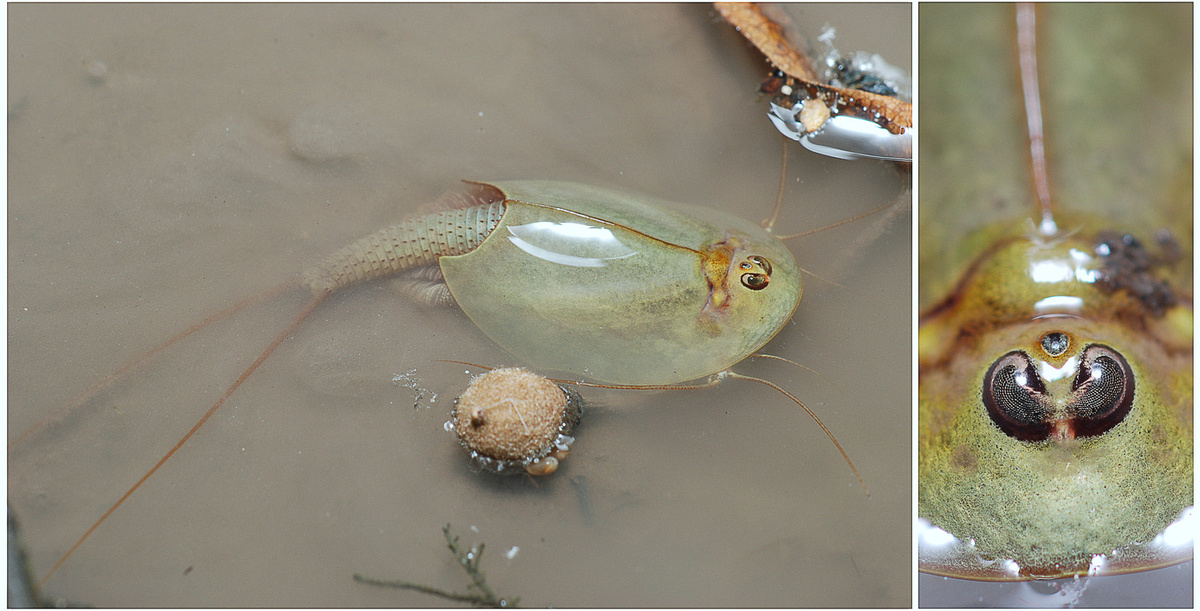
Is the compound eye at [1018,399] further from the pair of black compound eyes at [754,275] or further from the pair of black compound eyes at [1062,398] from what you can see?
the pair of black compound eyes at [754,275]

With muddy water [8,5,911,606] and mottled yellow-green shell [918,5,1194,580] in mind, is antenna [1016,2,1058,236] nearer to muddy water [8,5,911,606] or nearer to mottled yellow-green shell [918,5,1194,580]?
mottled yellow-green shell [918,5,1194,580]

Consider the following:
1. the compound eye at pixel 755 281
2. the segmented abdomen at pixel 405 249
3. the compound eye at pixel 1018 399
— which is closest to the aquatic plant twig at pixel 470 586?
the segmented abdomen at pixel 405 249

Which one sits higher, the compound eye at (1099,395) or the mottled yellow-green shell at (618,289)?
the mottled yellow-green shell at (618,289)

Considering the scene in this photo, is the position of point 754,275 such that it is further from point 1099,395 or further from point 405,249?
point 405,249

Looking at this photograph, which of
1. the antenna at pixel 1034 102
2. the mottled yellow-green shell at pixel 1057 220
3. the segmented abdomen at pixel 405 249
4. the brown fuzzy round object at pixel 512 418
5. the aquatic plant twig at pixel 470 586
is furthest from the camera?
the segmented abdomen at pixel 405 249

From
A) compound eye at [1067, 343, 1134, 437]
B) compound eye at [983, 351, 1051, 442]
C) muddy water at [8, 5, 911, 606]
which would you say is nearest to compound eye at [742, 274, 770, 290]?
muddy water at [8, 5, 911, 606]

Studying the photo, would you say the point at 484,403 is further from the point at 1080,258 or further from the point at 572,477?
the point at 1080,258

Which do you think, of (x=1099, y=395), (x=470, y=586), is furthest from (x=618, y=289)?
(x=1099, y=395)
